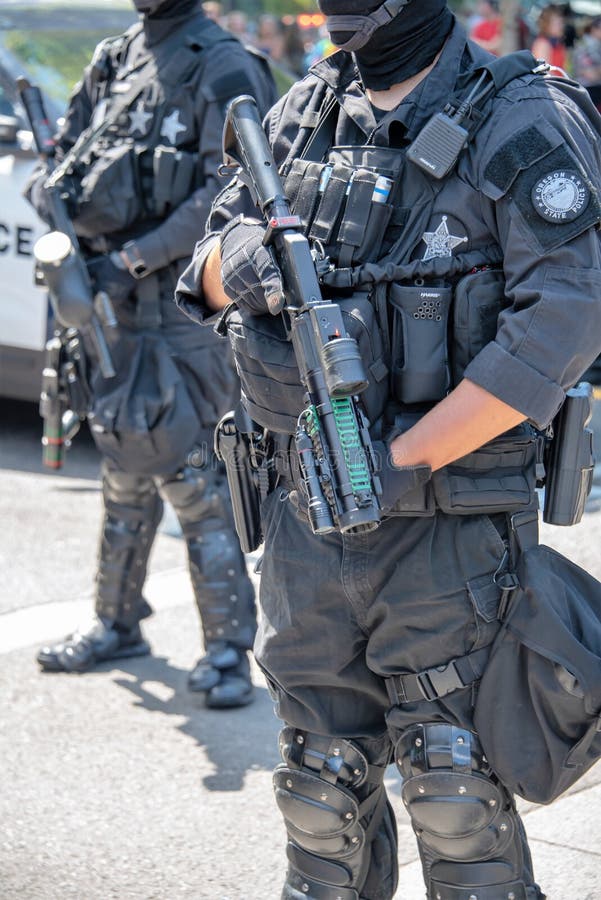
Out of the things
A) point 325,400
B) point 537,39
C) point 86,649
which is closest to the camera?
point 325,400

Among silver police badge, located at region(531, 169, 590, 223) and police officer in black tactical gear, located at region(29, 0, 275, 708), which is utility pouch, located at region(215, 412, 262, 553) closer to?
silver police badge, located at region(531, 169, 590, 223)

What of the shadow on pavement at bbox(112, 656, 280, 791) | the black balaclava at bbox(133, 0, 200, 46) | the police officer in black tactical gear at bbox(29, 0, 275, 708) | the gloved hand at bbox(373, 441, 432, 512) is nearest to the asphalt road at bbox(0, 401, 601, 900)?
the shadow on pavement at bbox(112, 656, 280, 791)

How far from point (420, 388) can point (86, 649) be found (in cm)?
241

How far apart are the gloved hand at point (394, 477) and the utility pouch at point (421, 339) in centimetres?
14

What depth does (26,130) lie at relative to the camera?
6527 mm

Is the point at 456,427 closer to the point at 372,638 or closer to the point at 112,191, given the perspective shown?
the point at 372,638

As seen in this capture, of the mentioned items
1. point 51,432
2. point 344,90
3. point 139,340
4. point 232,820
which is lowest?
point 232,820

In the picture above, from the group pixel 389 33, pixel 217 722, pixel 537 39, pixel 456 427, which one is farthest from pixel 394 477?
pixel 537 39

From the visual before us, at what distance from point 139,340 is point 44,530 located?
183 centimetres

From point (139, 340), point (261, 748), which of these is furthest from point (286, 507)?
point (139, 340)

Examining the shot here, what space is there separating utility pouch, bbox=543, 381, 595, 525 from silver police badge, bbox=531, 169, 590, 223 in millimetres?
393

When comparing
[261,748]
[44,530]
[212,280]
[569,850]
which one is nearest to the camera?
[212,280]

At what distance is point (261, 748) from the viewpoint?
3.93 metres

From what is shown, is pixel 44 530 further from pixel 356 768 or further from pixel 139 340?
pixel 356 768
